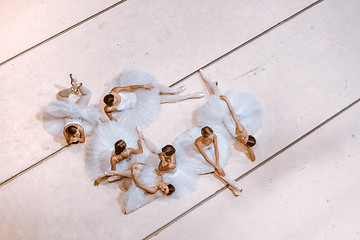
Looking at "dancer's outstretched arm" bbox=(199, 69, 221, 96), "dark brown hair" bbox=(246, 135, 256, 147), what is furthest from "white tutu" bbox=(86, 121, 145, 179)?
"dark brown hair" bbox=(246, 135, 256, 147)

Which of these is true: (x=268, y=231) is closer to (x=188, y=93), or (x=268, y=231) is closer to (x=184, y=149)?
(x=184, y=149)

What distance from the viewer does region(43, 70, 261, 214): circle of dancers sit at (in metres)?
2.94

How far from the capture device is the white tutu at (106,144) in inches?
119

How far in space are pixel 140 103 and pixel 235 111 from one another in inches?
30.9

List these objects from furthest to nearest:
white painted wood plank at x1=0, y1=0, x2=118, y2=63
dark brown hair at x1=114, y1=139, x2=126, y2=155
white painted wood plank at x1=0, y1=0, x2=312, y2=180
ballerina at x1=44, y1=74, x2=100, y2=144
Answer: white painted wood plank at x1=0, y1=0, x2=118, y2=63
white painted wood plank at x1=0, y1=0, x2=312, y2=180
ballerina at x1=44, y1=74, x2=100, y2=144
dark brown hair at x1=114, y1=139, x2=126, y2=155

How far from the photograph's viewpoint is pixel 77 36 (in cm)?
331

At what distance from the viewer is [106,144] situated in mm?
3027

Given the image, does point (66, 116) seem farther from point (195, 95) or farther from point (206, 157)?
point (206, 157)

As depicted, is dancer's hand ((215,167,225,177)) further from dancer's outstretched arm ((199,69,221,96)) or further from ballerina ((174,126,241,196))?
dancer's outstretched arm ((199,69,221,96))

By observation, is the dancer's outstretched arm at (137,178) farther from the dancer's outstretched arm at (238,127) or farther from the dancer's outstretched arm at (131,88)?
the dancer's outstretched arm at (238,127)

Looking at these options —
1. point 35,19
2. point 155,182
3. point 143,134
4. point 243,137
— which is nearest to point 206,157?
point 243,137

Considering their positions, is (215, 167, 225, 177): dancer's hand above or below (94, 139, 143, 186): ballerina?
below

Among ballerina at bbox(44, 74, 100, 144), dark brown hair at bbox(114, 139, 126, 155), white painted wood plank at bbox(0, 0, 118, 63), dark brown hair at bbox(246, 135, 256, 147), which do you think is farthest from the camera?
white painted wood plank at bbox(0, 0, 118, 63)

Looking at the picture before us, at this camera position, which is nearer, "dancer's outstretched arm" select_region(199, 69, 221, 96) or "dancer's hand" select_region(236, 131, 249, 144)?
"dancer's hand" select_region(236, 131, 249, 144)
